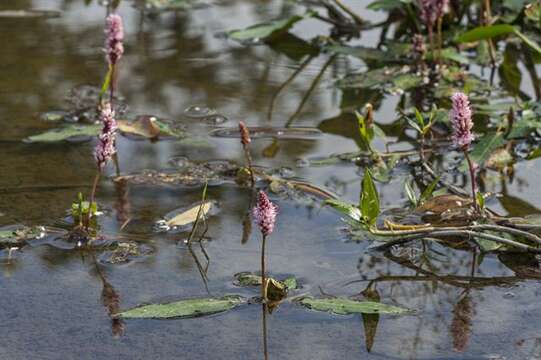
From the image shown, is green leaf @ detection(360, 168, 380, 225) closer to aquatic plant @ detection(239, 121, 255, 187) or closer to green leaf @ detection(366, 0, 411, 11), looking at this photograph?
aquatic plant @ detection(239, 121, 255, 187)

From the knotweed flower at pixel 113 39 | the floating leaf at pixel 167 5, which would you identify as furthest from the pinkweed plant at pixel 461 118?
the floating leaf at pixel 167 5

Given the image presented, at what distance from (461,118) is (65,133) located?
138cm

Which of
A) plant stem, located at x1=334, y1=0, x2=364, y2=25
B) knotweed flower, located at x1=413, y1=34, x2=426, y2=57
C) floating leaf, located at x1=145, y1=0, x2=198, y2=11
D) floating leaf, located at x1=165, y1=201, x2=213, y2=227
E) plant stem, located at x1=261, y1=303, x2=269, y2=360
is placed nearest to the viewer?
plant stem, located at x1=261, y1=303, x2=269, y2=360

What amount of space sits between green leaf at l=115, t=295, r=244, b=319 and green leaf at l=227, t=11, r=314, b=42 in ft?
7.85

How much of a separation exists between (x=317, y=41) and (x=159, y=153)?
149 cm

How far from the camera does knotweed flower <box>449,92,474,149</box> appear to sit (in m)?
2.44

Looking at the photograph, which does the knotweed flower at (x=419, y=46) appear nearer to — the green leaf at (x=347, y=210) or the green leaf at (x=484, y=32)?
the green leaf at (x=484, y=32)

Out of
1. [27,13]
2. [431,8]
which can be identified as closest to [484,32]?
[431,8]

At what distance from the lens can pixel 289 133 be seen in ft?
11.4

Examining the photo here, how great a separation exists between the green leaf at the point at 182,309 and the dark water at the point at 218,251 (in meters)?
0.02

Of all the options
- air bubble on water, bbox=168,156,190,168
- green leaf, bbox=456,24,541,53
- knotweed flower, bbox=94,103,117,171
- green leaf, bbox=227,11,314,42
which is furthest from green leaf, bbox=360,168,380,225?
green leaf, bbox=227,11,314,42

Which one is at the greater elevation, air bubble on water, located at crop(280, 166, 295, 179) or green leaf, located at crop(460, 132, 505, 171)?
green leaf, located at crop(460, 132, 505, 171)

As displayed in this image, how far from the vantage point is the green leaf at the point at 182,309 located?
220 centimetres

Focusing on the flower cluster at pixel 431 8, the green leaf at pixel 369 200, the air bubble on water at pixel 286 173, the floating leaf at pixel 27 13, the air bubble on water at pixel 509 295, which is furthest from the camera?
the floating leaf at pixel 27 13
